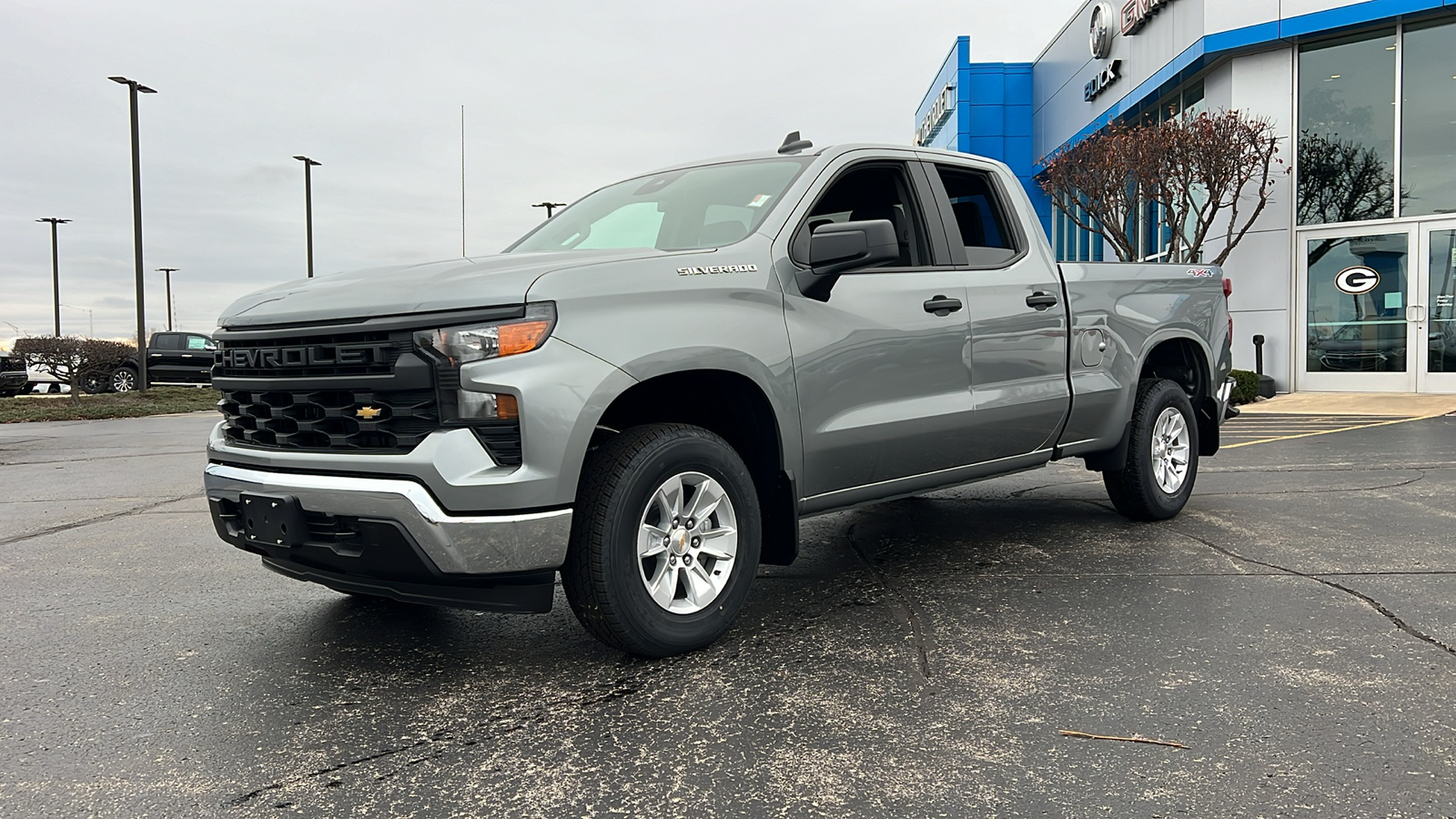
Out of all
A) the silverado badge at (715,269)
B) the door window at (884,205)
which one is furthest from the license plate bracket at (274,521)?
the door window at (884,205)

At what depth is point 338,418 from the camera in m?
3.52

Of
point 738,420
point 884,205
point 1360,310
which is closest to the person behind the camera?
point 738,420

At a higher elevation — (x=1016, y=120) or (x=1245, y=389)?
(x=1016, y=120)

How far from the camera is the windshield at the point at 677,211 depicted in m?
4.47

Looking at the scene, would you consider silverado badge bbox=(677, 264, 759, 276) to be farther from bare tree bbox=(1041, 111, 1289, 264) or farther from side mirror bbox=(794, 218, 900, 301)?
bare tree bbox=(1041, 111, 1289, 264)

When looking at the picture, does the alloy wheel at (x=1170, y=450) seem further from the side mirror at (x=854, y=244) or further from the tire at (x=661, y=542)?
the tire at (x=661, y=542)

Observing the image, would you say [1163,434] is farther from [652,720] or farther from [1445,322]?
[1445,322]

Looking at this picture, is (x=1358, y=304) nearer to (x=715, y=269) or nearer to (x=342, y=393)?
(x=715, y=269)

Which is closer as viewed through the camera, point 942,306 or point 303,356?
point 303,356

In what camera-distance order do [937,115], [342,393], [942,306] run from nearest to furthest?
1. [342,393]
2. [942,306]
3. [937,115]

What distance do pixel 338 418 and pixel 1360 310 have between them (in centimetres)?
1769

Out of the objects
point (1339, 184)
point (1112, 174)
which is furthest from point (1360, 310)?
point (1112, 174)

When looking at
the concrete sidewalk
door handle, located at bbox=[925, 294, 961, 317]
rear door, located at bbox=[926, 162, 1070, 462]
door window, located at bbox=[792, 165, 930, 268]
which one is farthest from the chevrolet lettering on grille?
the concrete sidewalk

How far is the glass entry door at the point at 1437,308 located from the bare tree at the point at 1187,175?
2419 mm
